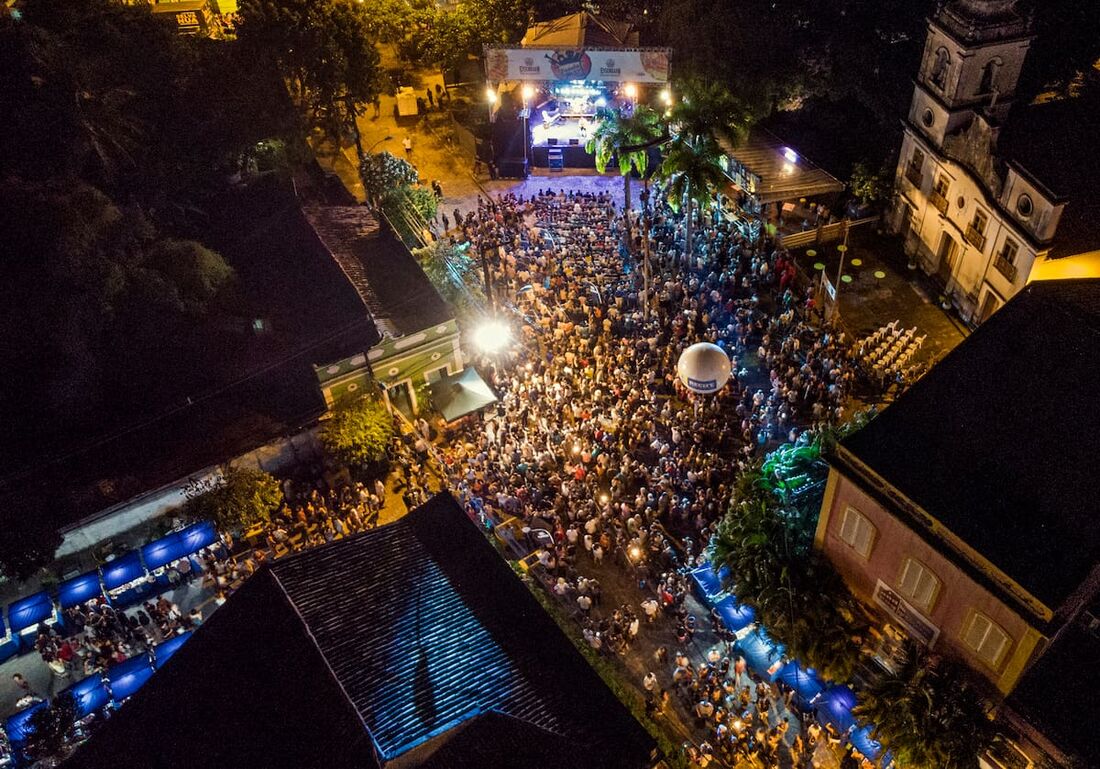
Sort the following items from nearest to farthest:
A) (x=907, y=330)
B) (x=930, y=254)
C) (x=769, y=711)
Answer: (x=769, y=711)
(x=907, y=330)
(x=930, y=254)

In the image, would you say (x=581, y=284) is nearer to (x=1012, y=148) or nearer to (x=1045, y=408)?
(x=1012, y=148)

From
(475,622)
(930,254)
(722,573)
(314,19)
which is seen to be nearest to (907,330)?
(930,254)

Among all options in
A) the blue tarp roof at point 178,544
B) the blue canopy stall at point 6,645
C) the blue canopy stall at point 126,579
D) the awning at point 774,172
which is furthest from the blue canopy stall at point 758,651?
the awning at point 774,172

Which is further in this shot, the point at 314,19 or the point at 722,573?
the point at 314,19

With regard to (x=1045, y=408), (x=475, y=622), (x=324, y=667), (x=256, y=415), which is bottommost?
(x=256, y=415)

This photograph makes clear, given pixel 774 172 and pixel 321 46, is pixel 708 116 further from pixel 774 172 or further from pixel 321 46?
pixel 321 46

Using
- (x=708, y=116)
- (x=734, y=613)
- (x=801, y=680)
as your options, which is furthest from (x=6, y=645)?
(x=708, y=116)
